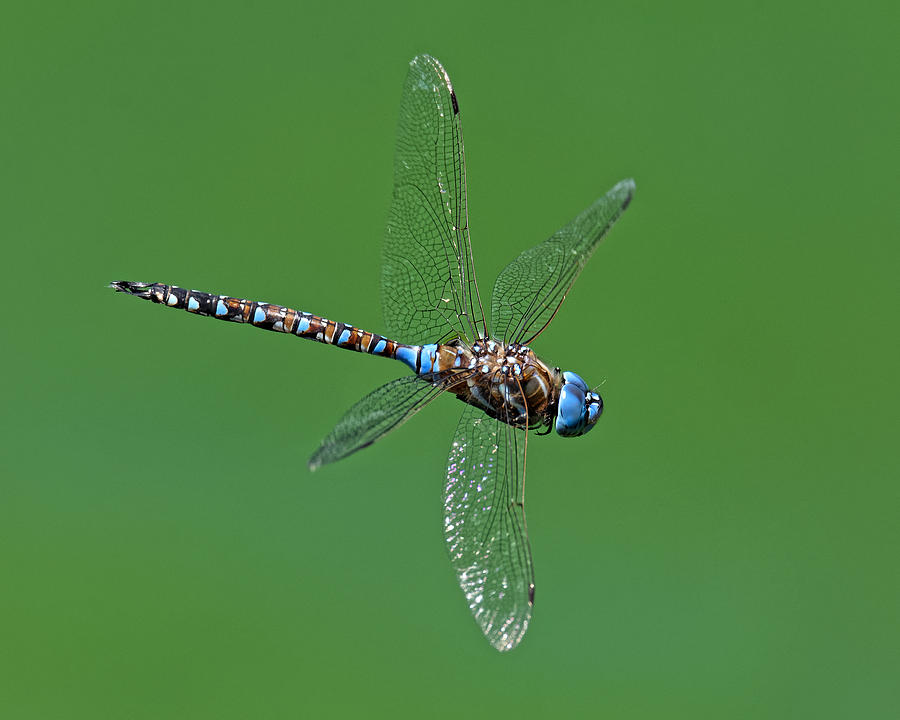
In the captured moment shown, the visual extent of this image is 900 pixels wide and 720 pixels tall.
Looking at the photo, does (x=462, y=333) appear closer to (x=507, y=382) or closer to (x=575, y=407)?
(x=507, y=382)

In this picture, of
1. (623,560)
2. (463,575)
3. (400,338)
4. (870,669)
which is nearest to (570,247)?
(400,338)

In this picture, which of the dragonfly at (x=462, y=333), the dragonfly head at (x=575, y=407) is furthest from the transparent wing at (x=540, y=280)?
the dragonfly head at (x=575, y=407)

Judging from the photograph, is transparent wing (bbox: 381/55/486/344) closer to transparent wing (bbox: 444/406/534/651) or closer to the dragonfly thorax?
the dragonfly thorax

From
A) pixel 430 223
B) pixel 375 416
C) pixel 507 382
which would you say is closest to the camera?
pixel 375 416

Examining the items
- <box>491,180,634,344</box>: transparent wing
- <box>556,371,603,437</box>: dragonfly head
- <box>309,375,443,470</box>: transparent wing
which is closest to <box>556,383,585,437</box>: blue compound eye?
<box>556,371,603,437</box>: dragonfly head

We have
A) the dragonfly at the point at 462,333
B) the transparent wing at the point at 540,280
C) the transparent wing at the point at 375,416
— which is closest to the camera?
the transparent wing at the point at 375,416

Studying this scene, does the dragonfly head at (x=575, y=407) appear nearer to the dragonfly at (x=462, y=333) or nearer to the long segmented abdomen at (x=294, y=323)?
the dragonfly at (x=462, y=333)

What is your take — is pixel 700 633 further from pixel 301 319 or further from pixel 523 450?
pixel 301 319

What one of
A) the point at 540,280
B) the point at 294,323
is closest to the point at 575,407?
the point at 540,280
